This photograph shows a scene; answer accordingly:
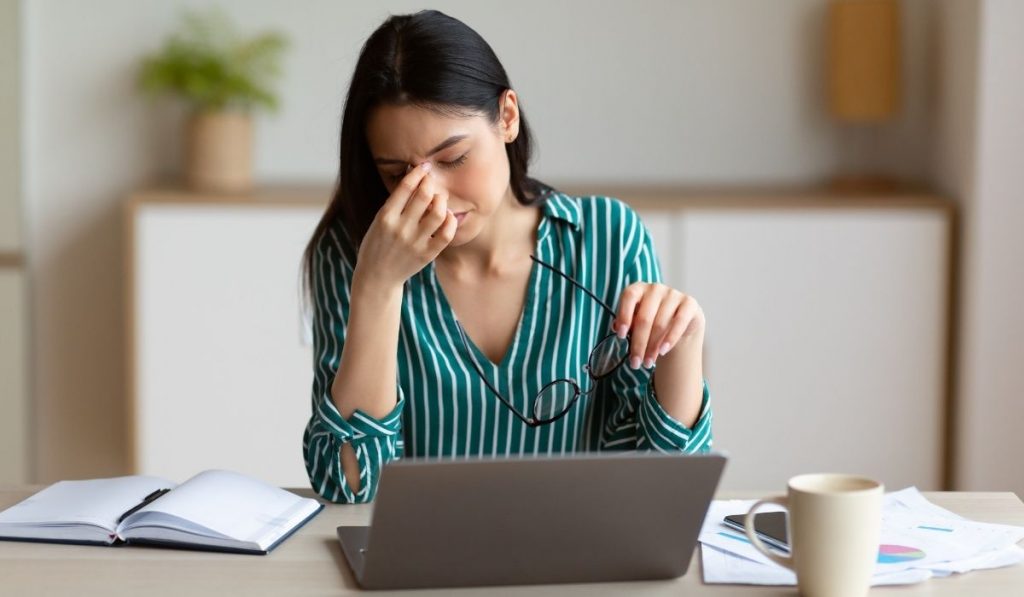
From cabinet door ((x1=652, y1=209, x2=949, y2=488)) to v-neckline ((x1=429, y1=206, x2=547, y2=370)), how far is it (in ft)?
4.07

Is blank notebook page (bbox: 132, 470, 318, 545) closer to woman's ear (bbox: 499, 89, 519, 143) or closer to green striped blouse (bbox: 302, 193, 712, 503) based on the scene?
green striped blouse (bbox: 302, 193, 712, 503)

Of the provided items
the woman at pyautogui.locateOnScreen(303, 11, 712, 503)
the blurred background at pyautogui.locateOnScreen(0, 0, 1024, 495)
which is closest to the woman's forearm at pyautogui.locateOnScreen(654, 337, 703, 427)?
the woman at pyautogui.locateOnScreen(303, 11, 712, 503)

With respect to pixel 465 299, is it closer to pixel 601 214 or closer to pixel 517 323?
pixel 517 323

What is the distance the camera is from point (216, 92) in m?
3.14

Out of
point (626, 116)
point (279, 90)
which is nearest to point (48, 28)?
point (279, 90)

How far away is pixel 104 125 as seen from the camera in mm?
3293

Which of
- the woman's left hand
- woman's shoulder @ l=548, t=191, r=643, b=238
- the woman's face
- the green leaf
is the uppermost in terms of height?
the green leaf

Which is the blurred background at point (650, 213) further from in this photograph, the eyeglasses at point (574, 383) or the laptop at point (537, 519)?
the laptop at point (537, 519)

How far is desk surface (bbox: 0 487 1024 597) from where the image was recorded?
118 centimetres

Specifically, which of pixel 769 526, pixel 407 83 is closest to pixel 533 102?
pixel 407 83

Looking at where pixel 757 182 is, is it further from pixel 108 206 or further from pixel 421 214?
pixel 421 214

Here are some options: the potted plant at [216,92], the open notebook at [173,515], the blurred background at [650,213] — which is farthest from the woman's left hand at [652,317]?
the potted plant at [216,92]

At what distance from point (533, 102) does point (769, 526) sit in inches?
83.8

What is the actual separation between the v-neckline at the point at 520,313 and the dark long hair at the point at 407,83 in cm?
14
